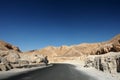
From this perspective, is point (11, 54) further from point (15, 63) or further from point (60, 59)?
point (60, 59)

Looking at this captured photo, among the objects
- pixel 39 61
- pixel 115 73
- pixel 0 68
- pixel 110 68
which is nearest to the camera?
pixel 115 73

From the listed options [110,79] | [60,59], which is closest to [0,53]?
[110,79]

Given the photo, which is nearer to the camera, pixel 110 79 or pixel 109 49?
pixel 110 79

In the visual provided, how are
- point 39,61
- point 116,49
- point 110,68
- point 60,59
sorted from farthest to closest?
point 60,59, point 39,61, point 116,49, point 110,68

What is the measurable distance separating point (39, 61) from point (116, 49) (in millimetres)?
39145

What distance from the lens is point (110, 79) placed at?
23141 mm

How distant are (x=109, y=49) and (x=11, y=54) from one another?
74.1ft

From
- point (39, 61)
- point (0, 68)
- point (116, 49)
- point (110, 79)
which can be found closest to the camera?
point (110, 79)

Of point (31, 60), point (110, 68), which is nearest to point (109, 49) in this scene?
point (110, 68)

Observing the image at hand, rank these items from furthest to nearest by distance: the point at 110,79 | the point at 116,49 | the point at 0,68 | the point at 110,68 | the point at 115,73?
the point at 116,49
the point at 0,68
the point at 110,68
the point at 115,73
the point at 110,79

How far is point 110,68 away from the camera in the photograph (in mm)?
28359

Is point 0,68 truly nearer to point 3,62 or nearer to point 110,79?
point 3,62

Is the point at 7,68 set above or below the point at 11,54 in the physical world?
below

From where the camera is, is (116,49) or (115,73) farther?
(116,49)
